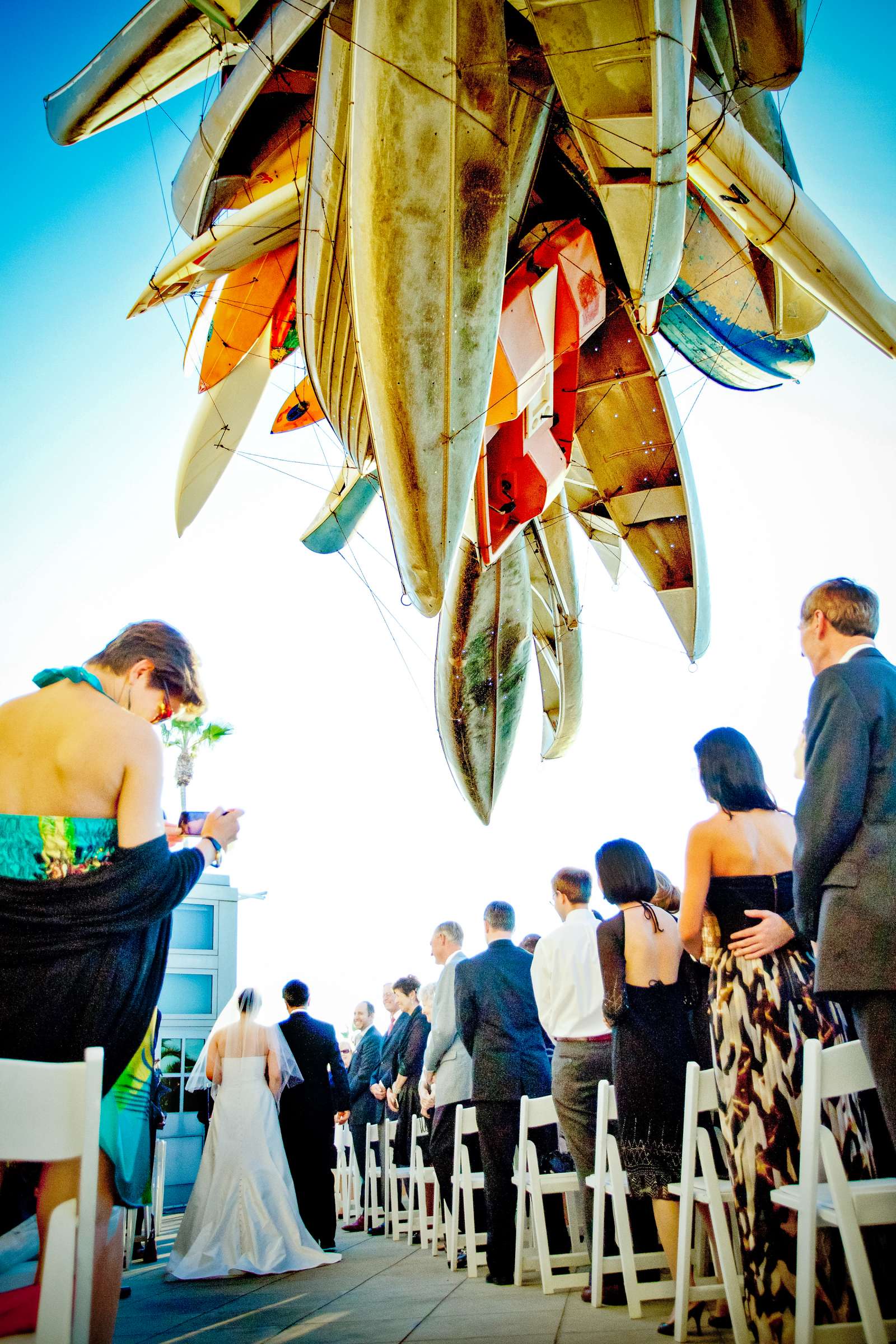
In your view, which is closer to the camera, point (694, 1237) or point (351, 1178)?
point (694, 1237)

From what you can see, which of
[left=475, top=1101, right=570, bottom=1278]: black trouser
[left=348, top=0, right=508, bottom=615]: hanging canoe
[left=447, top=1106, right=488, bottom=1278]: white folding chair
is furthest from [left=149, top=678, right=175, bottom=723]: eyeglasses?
[left=447, top=1106, right=488, bottom=1278]: white folding chair

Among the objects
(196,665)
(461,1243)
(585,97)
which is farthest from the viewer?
(461,1243)

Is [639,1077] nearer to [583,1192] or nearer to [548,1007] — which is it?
[548,1007]

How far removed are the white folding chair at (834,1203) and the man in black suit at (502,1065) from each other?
8.77 ft

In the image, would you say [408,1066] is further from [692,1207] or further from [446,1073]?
[692,1207]

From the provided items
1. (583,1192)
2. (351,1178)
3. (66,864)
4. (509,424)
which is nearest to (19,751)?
(66,864)

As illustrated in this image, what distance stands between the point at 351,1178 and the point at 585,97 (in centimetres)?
1100

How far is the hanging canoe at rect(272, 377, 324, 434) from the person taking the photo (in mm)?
4008

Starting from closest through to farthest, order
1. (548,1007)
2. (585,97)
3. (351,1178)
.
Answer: (585,97) < (548,1007) < (351,1178)

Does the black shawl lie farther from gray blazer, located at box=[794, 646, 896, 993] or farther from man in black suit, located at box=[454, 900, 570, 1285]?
man in black suit, located at box=[454, 900, 570, 1285]

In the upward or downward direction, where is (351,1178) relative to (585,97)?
downward

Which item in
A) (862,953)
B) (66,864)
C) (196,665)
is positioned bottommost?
(862,953)

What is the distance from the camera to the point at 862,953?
1.73m

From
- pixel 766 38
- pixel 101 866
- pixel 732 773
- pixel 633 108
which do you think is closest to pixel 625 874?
pixel 732 773
